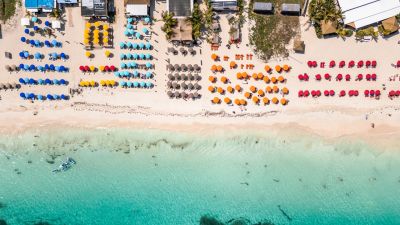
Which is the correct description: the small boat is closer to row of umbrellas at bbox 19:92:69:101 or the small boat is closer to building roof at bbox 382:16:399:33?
row of umbrellas at bbox 19:92:69:101

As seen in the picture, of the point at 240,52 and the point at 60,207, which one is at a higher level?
the point at 240,52

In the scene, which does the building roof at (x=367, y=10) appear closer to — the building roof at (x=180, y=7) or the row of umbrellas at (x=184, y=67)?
the building roof at (x=180, y=7)

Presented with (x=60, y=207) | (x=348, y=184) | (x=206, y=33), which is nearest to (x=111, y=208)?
(x=60, y=207)

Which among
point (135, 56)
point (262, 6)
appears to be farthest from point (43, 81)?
point (262, 6)

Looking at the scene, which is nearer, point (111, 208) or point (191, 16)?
point (191, 16)

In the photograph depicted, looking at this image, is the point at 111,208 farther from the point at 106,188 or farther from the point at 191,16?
the point at 191,16

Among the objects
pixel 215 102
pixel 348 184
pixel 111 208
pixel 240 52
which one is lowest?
pixel 111 208

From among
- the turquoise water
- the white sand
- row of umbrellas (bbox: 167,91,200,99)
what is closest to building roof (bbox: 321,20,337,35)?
the white sand
